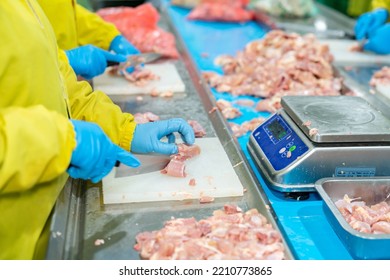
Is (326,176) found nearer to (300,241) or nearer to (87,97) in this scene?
(300,241)

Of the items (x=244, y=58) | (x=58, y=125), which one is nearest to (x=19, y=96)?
(x=58, y=125)

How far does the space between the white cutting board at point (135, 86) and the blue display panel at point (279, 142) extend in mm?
855

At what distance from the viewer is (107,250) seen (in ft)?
4.95

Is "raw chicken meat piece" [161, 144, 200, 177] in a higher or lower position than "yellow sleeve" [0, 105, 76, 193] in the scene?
lower

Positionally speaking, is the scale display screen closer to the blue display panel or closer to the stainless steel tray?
the blue display panel

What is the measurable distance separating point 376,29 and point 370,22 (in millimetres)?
109

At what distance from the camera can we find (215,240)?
1498 millimetres

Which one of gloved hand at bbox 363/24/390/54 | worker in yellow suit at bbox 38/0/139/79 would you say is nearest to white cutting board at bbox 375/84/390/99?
gloved hand at bbox 363/24/390/54

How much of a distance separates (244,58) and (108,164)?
1.91m

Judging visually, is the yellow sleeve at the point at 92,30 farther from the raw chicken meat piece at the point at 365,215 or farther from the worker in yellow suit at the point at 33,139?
the raw chicken meat piece at the point at 365,215

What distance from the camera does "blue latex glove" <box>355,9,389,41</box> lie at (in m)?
3.71

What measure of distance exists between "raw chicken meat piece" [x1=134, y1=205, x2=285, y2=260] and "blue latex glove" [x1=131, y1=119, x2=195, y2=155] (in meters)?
0.32

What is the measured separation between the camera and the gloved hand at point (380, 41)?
3.47 m

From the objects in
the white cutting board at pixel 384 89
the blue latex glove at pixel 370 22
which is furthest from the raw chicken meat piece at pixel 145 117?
the blue latex glove at pixel 370 22
